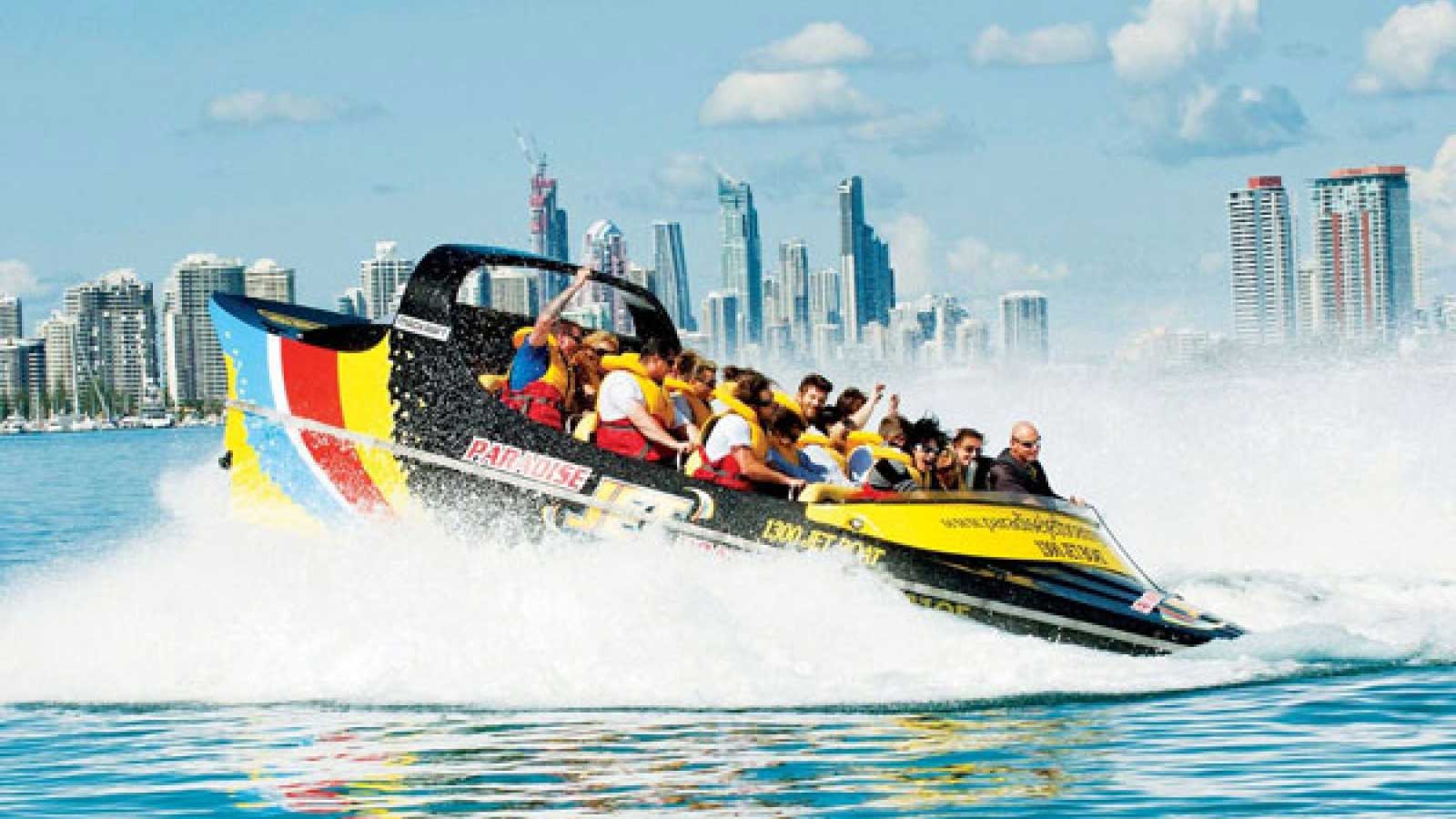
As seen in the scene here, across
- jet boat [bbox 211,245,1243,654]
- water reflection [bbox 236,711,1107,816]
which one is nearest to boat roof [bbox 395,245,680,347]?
jet boat [bbox 211,245,1243,654]

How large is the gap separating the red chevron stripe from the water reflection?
2.50 meters

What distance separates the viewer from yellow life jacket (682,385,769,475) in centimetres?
1184

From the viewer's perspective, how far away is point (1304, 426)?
22.5 metres

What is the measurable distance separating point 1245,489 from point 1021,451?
922 centimetres

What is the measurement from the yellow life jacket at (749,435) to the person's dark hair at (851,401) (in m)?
2.02

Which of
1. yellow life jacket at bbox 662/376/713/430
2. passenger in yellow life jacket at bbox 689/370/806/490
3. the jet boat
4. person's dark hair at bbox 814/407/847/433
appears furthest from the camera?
person's dark hair at bbox 814/407/847/433

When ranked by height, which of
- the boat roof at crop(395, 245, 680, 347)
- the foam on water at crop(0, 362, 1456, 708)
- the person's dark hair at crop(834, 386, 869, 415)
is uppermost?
the boat roof at crop(395, 245, 680, 347)

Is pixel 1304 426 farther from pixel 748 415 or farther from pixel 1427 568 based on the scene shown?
pixel 748 415

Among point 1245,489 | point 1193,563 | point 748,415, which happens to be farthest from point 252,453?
point 1245,489

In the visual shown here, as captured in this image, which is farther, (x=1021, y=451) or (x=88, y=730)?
(x=1021, y=451)

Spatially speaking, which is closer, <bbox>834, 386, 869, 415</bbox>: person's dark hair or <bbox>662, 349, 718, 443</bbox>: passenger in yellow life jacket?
<bbox>662, 349, 718, 443</bbox>: passenger in yellow life jacket

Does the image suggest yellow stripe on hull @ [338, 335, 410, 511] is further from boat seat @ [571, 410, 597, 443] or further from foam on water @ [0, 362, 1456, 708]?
boat seat @ [571, 410, 597, 443]

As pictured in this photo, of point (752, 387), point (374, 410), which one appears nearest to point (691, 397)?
point (752, 387)

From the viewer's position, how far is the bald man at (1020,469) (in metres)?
11.9
